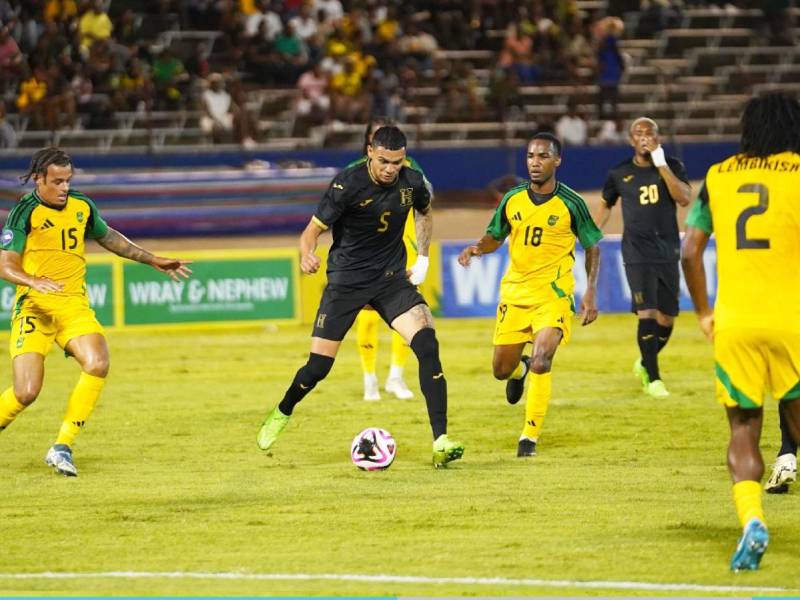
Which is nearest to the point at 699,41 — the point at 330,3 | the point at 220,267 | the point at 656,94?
the point at 656,94

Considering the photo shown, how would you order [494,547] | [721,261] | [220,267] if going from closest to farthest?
[721,261] → [494,547] → [220,267]

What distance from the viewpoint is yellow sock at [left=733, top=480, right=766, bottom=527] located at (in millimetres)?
7637

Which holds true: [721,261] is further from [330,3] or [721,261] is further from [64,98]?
[330,3]

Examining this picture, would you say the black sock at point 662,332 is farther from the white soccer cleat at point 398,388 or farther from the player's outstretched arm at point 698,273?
the player's outstretched arm at point 698,273

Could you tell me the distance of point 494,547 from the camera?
8484mm

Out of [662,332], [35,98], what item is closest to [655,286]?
[662,332]

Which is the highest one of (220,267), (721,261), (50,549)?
(721,261)

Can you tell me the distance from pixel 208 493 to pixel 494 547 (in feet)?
8.74

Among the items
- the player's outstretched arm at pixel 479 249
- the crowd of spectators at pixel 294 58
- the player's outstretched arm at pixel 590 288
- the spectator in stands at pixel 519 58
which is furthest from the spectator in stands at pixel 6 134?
the player's outstretched arm at pixel 590 288

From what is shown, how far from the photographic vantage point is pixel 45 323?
1138cm

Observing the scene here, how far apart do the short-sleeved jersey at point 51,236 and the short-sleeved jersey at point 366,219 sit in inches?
68.2

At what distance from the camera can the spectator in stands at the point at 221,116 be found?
96.4 feet

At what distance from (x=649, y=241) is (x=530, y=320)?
3.57 m

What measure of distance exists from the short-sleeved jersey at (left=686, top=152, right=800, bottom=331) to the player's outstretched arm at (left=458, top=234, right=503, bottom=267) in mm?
4149
